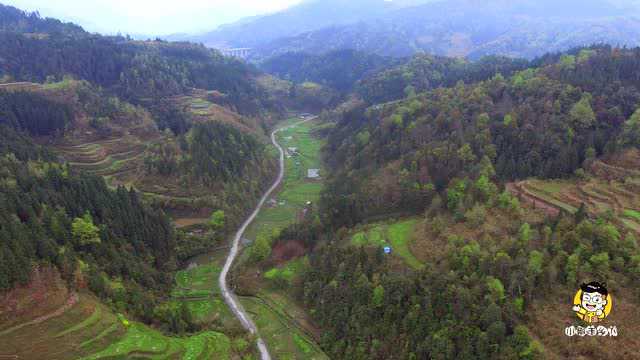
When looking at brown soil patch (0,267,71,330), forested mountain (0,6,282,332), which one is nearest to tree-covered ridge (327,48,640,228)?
forested mountain (0,6,282,332)

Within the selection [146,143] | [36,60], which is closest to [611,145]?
[146,143]

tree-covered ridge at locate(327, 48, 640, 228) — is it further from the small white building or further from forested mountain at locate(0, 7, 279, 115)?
forested mountain at locate(0, 7, 279, 115)

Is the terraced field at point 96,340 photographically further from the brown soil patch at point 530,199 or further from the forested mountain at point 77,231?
the brown soil patch at point 530,199

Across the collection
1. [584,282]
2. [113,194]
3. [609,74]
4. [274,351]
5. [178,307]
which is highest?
[609,74]

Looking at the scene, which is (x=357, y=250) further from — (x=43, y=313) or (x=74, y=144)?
(x=74, y=144)

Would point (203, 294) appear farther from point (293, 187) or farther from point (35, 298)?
point (293, 187)

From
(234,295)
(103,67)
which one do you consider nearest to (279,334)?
(234,295)

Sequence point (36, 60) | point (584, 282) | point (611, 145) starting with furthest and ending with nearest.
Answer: point (36, 60)
point (611, 145)
point (584, 282)
